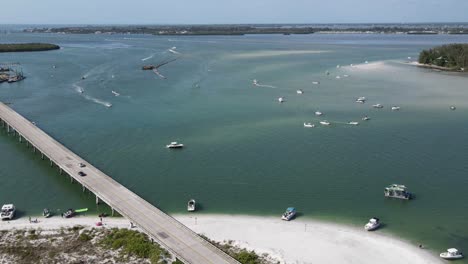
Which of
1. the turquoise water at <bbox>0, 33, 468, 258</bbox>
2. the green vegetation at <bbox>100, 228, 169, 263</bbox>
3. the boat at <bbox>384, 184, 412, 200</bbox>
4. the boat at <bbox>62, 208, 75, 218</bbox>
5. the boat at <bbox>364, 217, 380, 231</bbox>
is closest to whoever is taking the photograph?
the green vegetation at <bbox>100, 228, 169, 263</bbox>

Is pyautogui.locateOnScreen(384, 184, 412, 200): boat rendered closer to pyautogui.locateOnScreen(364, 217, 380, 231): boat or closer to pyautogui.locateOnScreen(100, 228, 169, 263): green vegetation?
pyautogui.locateOnScreen(364, 217, 380, 231): boat

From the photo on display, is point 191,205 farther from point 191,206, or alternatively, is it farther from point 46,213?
point 46,213

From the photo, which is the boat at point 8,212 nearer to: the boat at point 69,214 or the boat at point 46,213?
the boat at point 46,213

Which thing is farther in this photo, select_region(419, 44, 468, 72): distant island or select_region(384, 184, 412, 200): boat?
select_region(419, 44, 468, 72): distant island

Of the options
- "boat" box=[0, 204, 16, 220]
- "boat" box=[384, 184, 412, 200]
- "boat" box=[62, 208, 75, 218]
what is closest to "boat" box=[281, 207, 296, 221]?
"boat" box=[384, 184, 412, 200]

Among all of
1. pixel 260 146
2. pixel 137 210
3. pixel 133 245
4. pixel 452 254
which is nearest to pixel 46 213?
pixel 137 210

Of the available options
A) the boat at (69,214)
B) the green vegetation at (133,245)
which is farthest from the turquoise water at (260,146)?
the green vegetation at (133,245)

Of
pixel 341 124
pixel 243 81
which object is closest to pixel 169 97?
pixel 243 81
